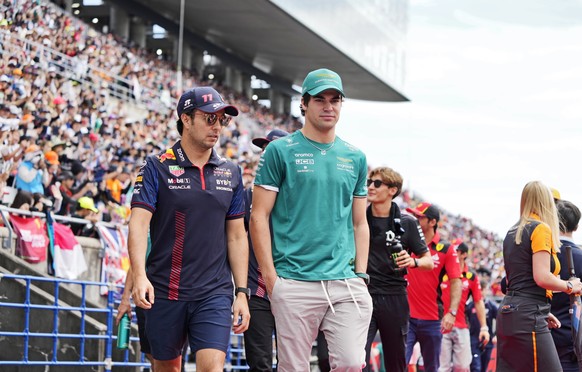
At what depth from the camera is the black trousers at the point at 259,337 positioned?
7.64 m

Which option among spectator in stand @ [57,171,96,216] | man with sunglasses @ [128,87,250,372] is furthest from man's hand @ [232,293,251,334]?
spectator in stand @ [57,171,96,216]

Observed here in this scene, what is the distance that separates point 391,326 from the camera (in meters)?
8.70

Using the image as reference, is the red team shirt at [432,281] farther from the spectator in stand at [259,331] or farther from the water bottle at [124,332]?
the water bottle at [124,332]

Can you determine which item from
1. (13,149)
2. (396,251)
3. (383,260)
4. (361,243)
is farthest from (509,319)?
(13,149)

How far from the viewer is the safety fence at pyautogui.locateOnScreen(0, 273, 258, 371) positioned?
1166 centimetres

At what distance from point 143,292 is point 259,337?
1853mm

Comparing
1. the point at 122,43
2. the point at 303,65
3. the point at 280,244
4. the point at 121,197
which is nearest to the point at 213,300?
the point at 280,244

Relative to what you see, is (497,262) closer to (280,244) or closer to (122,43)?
(122,43)

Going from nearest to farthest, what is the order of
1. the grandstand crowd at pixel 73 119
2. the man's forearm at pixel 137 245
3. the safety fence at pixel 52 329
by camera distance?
the man's forearm at pixel 137 245, the safety fence at pixel 52 329, the grandstand crowd at pixel 73 119

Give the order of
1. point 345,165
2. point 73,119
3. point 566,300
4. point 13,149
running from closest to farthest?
1. point 345,165
2. point 566,300
3. point 13,149
4. point 73,119

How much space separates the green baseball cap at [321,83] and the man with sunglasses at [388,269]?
2.61 meters

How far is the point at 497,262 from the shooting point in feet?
137

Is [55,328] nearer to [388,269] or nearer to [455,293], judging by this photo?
[455,293]

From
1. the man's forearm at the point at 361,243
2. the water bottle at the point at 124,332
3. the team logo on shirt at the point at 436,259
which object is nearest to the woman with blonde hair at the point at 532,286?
the man's forearm at the point at 361,243
